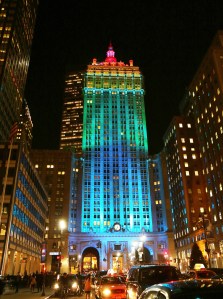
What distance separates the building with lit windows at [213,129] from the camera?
73.6 metres

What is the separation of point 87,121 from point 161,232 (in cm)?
6225

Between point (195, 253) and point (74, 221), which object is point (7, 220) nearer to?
point (195, 253)

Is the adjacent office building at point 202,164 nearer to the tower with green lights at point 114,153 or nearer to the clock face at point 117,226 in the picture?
the tower with green lights at point 114,153

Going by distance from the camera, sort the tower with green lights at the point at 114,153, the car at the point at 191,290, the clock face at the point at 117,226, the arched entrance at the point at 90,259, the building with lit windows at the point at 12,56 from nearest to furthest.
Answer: the car at the point at 191,290 < the building with lit windows at the point at 12,56 < the clock face at the point at 117,226 < the tower with green lights at the point at 114,153 < the arched entrance at the point at 90,259

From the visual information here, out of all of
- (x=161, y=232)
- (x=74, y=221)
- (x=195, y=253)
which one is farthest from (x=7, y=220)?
(x=161, y=232)

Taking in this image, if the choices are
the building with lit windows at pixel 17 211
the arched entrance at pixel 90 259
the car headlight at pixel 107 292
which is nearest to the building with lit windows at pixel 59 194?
the arched entrance at pixel 90 259

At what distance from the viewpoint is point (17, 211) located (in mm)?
56844

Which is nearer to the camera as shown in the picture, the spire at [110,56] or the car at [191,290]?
the car at [191,290]

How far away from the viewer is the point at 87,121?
5404 inches

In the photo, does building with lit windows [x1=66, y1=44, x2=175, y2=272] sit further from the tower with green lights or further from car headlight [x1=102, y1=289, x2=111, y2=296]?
car headlight [x1=102, y1=289, x2=111, y2=296]

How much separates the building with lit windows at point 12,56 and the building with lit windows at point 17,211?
114 feet

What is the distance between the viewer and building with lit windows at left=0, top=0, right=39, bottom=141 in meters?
99.5

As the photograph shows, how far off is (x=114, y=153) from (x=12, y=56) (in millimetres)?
59271

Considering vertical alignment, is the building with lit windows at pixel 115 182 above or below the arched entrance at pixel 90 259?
above
